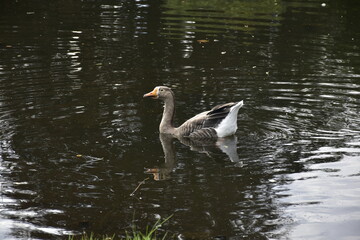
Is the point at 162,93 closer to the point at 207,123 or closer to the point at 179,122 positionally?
the point at 179,122

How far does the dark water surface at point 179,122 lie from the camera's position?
25.6ft

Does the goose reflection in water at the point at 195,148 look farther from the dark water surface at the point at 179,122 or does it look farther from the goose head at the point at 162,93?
the goose head at the point at 162,93

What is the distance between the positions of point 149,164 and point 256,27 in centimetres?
1073

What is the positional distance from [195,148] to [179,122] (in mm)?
1417

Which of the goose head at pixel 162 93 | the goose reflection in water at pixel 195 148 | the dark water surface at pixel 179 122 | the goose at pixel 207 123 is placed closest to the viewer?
the dark water surface at pixel 179 122

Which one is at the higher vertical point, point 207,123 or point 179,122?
point 207,123

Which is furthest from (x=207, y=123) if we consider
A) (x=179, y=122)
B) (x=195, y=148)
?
(x=179, y=122)

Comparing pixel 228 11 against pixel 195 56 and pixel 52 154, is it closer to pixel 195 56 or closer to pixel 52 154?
pixel 195 56

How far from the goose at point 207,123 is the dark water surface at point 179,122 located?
246mm

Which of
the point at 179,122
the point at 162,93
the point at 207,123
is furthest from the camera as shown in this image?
the point at 179,122

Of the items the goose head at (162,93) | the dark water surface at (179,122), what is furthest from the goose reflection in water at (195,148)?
the goose head at (162,93)

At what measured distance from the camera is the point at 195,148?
10625 mm

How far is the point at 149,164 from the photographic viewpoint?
31.3 feet

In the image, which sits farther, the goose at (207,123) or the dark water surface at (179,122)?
the goose at (207,123)
